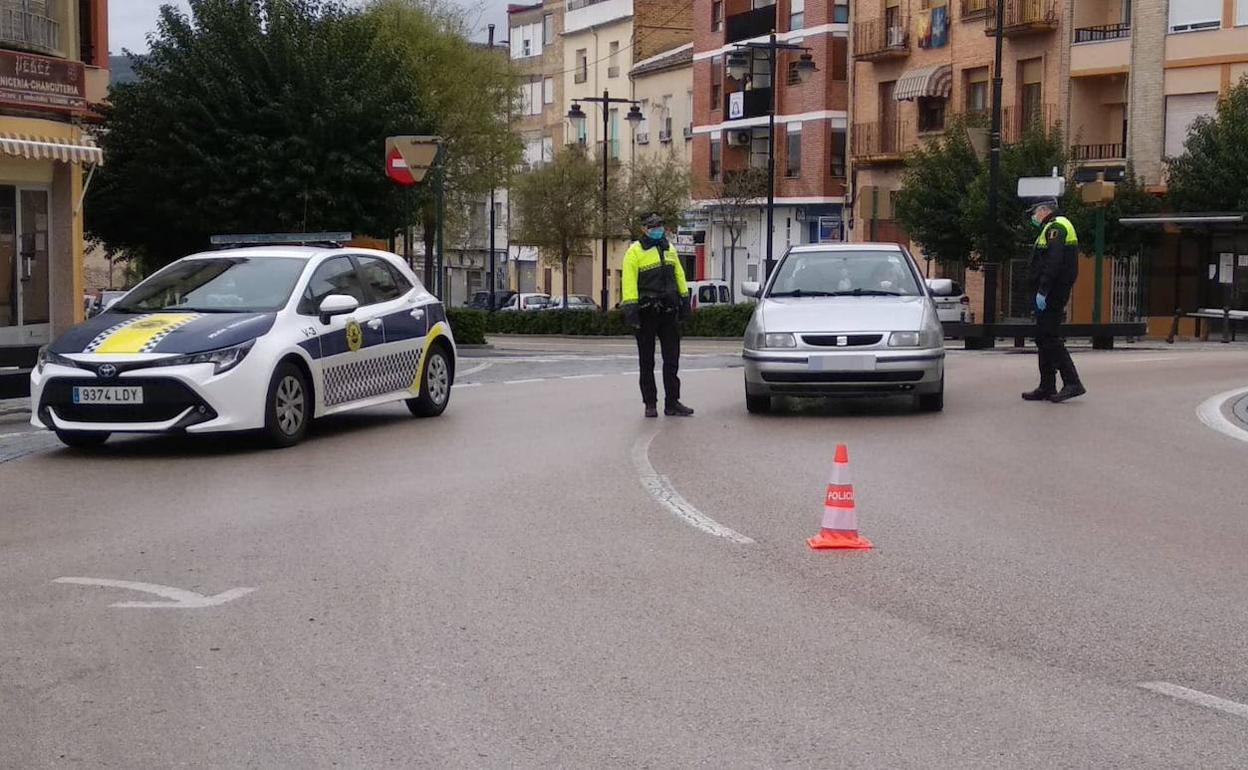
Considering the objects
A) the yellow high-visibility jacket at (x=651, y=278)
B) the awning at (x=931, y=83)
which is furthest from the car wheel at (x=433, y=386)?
the awning at (x=931, y=83)

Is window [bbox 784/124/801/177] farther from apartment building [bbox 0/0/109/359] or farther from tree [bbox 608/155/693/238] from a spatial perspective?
apartment building [bbox 0/0/109/359]

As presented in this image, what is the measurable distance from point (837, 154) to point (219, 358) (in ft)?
163

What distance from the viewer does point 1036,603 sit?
24.9 feet

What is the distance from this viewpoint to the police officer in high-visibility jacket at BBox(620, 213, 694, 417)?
1609 cm

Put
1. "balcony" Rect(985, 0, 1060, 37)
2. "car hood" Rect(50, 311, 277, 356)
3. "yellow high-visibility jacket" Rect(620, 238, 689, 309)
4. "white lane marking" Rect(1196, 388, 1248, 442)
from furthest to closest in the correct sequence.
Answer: "balcony" Rect(985, 0, 1060, 37)
"yellow high-visibility jacket" Rect(620, 238, 689, 309)
"white lane marking" Rect(1196, 388, 1248, 442)
"car hood" Rect(50, 311, 277, 356)

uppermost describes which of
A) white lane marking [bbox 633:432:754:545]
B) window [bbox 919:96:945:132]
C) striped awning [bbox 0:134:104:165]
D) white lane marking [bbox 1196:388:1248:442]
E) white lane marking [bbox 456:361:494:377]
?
window [bbox 919:96:945:132]

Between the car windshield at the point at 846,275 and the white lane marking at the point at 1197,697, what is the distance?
34.6ft

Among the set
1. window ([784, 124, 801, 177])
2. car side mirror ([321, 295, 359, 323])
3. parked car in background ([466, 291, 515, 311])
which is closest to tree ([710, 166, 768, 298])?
window ([784, 124, 801, 177])

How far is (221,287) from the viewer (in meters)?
14.4

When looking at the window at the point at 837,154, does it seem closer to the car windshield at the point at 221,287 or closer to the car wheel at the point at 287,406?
the car windshield at the point at 221,287

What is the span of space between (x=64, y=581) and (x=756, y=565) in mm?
3245

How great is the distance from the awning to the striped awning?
108 ft

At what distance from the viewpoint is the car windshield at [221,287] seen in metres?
14.1

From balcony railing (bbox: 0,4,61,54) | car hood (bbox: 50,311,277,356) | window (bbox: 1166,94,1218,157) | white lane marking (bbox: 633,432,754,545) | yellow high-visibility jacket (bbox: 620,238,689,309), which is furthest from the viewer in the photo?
window (bbox: 1166,94,1218,157)
